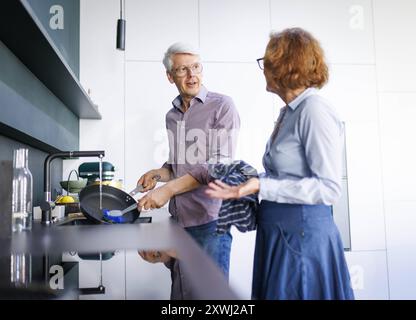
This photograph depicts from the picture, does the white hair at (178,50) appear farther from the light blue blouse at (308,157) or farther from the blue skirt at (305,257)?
the blue skirt at (305,257)

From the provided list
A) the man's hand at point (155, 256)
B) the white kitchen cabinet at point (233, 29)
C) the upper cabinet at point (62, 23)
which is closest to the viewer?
the man's hand at point (155, 256)

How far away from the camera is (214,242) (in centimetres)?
151

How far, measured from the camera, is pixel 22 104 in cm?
140

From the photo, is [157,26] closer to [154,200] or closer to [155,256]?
[154,200]

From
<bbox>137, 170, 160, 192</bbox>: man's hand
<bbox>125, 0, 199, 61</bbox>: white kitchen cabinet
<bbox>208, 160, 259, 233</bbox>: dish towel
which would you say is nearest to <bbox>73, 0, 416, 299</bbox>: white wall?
<bbox>125, 0, 199, 61</bbox>: white kitchen cabinet

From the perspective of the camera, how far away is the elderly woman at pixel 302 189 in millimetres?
998

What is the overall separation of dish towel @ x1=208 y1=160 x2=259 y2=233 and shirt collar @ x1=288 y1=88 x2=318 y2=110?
23cm

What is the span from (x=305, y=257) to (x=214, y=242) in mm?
543

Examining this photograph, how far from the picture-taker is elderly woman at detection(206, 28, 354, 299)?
3.27 ft

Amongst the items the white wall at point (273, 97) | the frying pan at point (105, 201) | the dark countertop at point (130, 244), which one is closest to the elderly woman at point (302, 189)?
the dark countertop at point (130, 244)

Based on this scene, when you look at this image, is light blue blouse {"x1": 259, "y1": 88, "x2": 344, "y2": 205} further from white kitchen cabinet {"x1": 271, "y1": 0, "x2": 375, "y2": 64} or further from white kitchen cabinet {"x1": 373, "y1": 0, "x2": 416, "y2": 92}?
white kitchen cabinet {"x1": 373, "y1": 0, "x2": 416, "y2": 92}

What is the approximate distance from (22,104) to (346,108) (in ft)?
7.30

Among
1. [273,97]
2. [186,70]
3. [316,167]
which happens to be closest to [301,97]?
[316,167]

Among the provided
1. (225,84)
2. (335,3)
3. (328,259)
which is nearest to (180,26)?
(225,84)
